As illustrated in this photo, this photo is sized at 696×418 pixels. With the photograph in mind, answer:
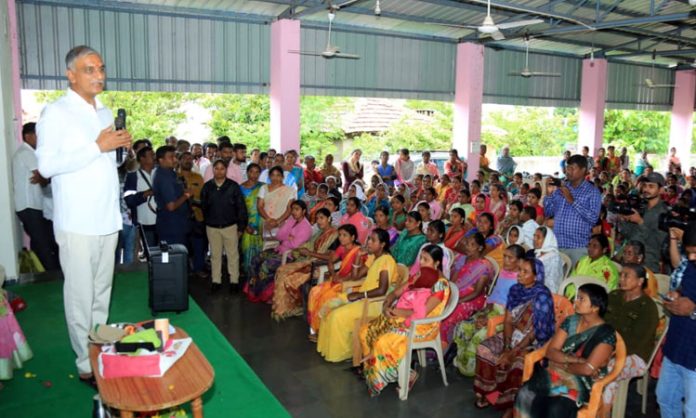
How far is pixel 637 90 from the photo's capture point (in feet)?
48.9

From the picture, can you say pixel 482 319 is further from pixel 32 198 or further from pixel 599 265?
pixel 32 198

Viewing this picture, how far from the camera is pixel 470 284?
4.05m

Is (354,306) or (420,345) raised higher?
A: (354,306)

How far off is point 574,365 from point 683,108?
15.8 metres

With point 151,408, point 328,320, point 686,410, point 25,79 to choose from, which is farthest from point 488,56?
point 151,408

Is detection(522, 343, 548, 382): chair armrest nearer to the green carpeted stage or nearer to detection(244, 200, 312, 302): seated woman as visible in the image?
the green carpeted stage

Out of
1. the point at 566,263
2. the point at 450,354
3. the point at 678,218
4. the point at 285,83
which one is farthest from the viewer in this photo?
the point at 285,83

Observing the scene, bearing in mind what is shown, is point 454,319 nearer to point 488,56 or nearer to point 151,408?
point 151,408

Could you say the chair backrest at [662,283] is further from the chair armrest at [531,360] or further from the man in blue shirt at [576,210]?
the chair armrest at [531,360]

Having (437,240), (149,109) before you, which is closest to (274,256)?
(437,240)

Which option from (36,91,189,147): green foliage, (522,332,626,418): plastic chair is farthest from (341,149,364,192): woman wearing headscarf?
(36,91,189,147): green foliage

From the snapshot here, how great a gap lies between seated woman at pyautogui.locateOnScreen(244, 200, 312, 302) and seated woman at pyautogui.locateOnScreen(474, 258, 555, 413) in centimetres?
236

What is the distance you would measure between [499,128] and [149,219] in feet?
56.8

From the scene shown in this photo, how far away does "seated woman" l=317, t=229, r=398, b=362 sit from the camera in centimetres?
390
